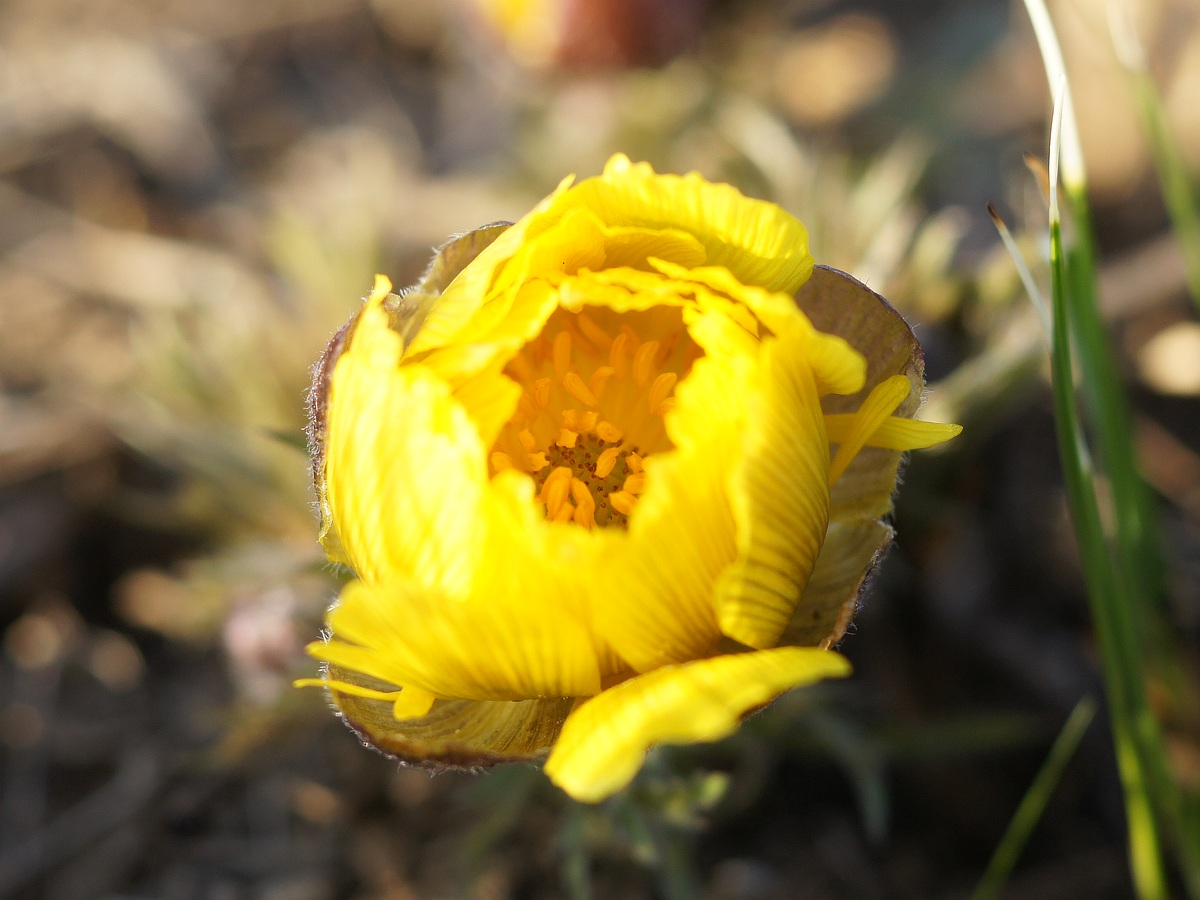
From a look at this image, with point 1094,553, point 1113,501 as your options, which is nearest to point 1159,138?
point 1113,501

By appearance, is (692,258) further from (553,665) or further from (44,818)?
(44,818)

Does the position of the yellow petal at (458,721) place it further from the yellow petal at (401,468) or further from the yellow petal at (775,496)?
the yellow petal at (775,496)

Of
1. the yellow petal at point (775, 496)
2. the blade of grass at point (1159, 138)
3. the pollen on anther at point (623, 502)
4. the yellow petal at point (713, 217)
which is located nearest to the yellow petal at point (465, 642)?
the yellow petal at point (775, 496)

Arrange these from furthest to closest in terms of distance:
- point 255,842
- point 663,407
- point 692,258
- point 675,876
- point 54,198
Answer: point 54,198
point 255,842
point 675,876
point 663,407
point 692,258

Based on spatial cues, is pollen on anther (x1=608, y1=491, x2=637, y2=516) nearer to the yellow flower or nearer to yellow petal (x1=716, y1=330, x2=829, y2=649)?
the yellow flower

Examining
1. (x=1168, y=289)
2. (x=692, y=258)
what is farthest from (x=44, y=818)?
(x=1168, y=289)

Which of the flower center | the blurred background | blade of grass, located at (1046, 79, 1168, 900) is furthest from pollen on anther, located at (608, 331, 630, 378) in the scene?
blade of grass, located at (1046, 79, 1168, 900)

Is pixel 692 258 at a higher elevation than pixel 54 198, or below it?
higher

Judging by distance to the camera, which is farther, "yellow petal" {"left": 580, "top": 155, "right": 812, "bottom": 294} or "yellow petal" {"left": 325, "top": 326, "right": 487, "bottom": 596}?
"yellow petal" {"left": 580, "top": 155, "right": 812, "bottom": 294}
